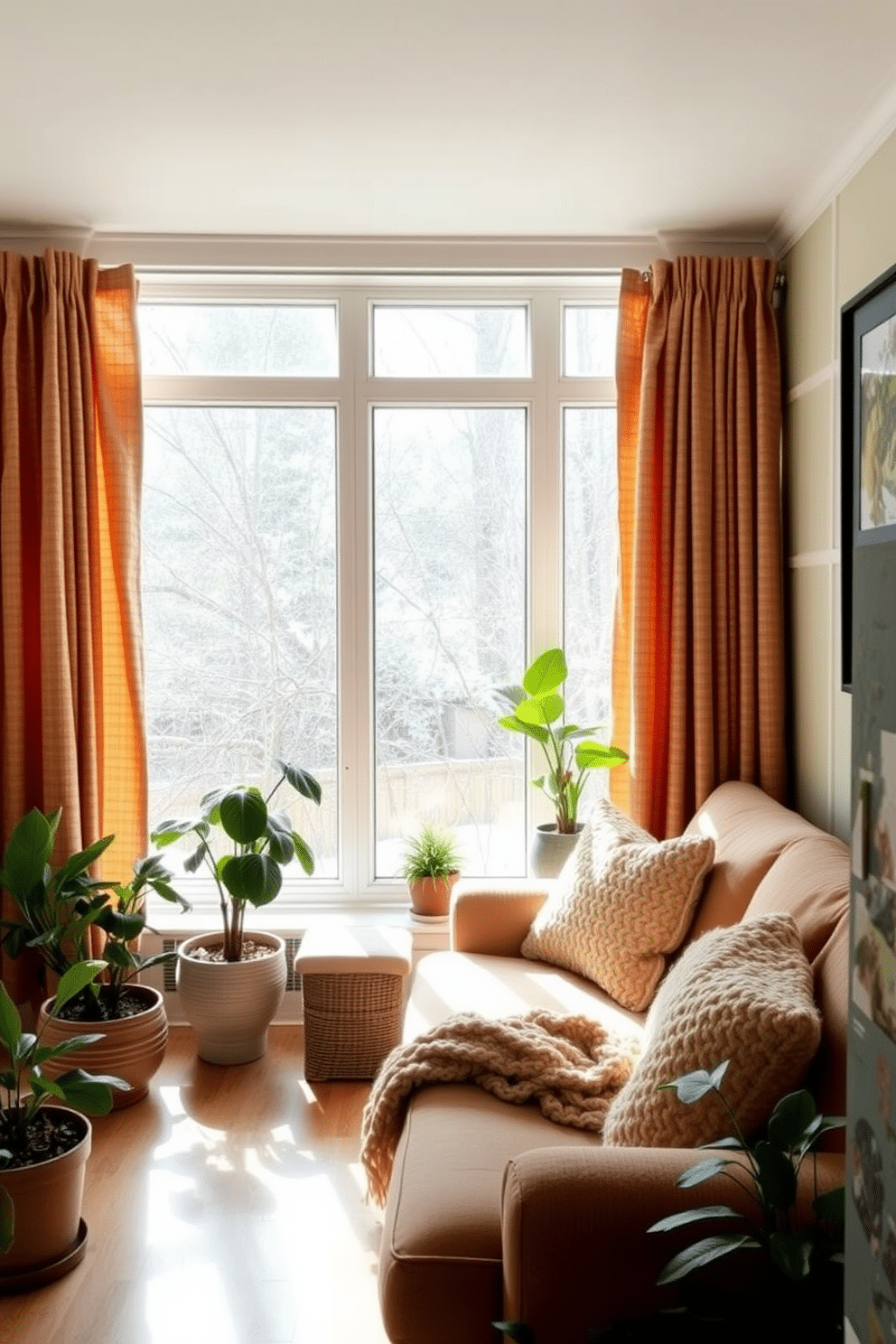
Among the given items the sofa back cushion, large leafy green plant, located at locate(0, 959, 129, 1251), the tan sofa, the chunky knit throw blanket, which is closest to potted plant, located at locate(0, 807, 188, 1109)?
large leafy green plant, located at locate(0, 959, 129, 1251)

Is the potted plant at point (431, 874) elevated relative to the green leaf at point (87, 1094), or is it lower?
elevated

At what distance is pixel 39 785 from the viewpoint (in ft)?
11.8

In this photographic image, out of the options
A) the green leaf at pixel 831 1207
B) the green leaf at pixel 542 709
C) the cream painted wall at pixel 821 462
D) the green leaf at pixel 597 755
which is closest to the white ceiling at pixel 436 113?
the cream painted wall at pixel 821 462

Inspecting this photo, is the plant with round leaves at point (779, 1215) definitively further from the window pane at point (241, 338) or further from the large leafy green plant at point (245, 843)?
the window pane at point (241, 338)

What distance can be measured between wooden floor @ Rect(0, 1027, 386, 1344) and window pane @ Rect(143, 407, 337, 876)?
1.06 metres

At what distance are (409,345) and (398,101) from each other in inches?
48.4

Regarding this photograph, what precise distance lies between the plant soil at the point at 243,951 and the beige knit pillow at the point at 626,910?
994 millimetres

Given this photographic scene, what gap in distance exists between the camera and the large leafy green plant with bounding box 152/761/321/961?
317 cm

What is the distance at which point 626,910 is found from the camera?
271 centimetres

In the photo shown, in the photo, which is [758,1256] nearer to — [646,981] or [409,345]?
[646,981]

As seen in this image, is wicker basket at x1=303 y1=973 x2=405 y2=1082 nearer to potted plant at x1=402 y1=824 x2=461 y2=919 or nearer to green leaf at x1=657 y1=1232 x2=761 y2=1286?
potted plant at x1=402 y1=824 x2=461 y2=919

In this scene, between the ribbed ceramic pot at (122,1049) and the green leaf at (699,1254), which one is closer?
the green leaf at (699,1254)

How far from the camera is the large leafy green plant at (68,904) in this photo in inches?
117

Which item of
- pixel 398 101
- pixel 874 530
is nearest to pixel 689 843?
pixel 398 101
